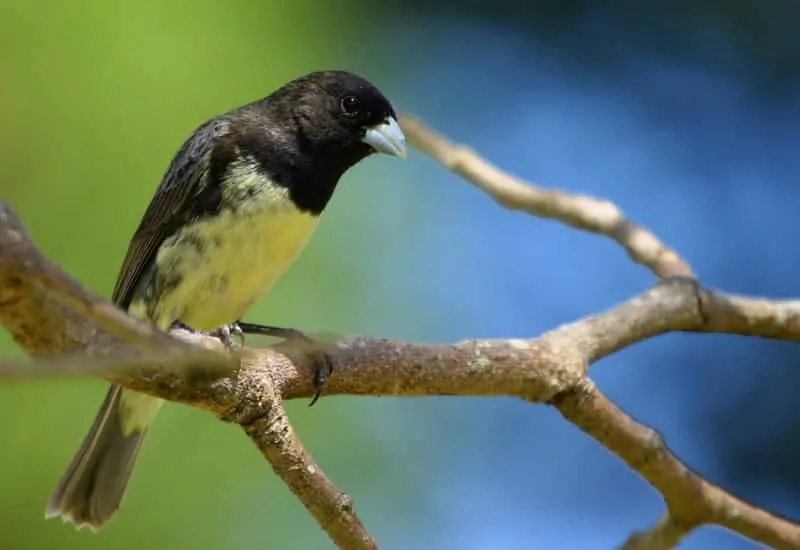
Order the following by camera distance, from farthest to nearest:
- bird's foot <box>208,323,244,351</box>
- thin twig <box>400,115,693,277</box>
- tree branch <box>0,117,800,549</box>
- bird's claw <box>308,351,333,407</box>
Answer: thin twig <box>400,115,693,277</box>, bird's claw <box>308,351,333,407</box>, bird's foot <box>208,323,244,351</box>, tree branch <box>0,117,800,549</box>

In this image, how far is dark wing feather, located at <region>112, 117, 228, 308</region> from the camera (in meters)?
2.38

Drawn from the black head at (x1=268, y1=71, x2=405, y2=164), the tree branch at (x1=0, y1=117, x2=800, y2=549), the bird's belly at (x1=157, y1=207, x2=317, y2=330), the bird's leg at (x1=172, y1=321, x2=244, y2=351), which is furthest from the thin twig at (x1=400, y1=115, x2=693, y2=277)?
the bird's leg at (x1=172, y1=321, x2=244, y2=351)

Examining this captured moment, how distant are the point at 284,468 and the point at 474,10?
121 inches

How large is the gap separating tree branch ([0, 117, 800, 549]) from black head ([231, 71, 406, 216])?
0.23 meters

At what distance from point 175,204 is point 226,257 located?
0.19 m

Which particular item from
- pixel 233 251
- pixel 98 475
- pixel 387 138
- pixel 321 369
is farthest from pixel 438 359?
pixel 98 475

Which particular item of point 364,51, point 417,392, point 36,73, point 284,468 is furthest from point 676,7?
point 284,468

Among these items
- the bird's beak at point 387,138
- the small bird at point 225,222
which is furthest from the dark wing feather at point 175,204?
the bird's beak at point 387,138

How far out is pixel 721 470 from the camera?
13.6 feet

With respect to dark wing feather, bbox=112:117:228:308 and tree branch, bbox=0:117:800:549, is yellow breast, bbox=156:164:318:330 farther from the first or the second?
tree branch, bbox=0:117:800:549

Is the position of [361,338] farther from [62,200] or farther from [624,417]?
[62,200]

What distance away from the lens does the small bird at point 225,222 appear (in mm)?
2332

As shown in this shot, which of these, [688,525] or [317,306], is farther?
[317,306]

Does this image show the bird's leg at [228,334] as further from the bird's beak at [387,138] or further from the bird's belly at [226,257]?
the bird's beak at [387,138]
